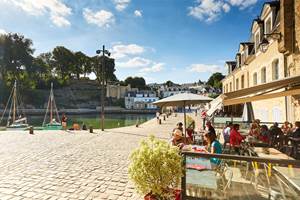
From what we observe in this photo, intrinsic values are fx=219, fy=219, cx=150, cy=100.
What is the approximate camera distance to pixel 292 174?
3.30 metres

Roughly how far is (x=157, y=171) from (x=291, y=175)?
2.07m

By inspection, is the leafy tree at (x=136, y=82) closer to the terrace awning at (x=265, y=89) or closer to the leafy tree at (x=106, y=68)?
the leafy tree at (x=106, y=68)

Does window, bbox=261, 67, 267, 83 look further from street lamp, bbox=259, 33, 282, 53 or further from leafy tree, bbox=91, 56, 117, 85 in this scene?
leafy tree, bbox=91, 56, 117, 85

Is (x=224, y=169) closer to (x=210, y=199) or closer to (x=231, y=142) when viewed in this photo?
(x=210, y=199)

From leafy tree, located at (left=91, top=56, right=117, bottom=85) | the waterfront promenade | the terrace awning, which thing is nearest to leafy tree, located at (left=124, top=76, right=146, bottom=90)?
leafy tree, located at (left=91, top=56, right=117, bottom=85)

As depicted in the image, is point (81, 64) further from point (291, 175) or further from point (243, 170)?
point (291, 175)

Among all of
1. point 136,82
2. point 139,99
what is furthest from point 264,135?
point 136,82

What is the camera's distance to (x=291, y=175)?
3.34 m

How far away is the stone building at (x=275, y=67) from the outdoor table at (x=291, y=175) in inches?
98.5

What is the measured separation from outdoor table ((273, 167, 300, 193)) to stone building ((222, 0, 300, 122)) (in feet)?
8.21

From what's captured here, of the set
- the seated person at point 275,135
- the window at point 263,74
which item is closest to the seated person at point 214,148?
the seated person at point 275,135

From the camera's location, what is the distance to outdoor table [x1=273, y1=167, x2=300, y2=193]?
3190 millimetres

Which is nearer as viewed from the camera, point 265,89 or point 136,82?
point 265,89

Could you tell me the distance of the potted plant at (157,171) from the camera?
3734 millimetres
